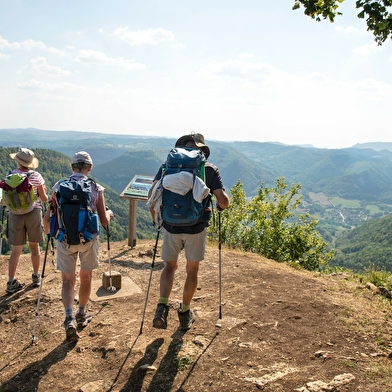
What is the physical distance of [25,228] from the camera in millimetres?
5918

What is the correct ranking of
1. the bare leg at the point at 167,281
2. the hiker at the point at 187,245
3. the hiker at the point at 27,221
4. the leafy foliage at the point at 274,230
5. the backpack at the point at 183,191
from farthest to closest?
the leafy foliage at the point at 274,230 < the hiker at the point at 27,221 < the bare leg at the point at 167,281 < the hiker at the point at 187,245 < the backpack at the point at 183,191

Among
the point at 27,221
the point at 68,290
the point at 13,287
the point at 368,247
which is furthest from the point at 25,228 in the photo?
the point at 368,247

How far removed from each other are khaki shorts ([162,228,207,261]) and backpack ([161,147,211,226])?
19 cm

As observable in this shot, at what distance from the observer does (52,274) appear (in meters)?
6.92

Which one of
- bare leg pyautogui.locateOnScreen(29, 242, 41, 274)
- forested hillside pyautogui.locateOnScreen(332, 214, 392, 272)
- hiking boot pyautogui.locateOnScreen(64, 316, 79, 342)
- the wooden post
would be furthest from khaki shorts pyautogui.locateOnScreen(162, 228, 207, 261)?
forested hillside pyautogui.locateOnScreen(332, 214, 392, 272)

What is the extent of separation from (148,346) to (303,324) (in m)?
2.07

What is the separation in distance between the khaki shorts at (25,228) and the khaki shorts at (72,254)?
1.91m

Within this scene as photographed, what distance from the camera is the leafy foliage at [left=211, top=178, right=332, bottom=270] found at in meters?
18.3

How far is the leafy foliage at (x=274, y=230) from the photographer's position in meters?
18.3

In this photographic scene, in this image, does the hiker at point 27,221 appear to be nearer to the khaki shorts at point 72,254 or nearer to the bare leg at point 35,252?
the bare leg at point 35,252

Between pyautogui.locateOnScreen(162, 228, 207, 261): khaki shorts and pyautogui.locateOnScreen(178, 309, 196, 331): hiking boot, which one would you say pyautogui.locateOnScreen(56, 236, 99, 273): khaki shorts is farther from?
pyautogui.locateOnScreen(178, 309, 196, 331): hiking boot

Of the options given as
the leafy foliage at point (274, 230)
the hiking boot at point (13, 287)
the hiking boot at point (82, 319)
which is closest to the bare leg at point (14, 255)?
the hiking boot at point (13, 287)

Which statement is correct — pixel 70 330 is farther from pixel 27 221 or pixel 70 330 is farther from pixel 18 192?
pixel 18 192

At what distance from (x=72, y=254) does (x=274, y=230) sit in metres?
16.5
